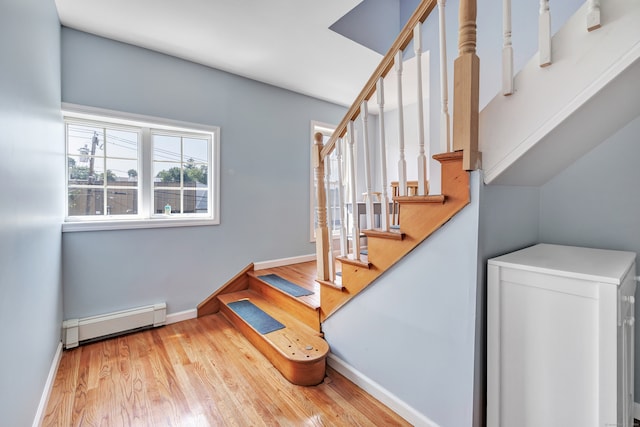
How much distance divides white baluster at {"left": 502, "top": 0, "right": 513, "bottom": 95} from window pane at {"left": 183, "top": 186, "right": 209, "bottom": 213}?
8.93ft

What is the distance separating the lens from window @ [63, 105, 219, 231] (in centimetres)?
238

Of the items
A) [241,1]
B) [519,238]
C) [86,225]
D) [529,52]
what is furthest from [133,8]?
[519,238]

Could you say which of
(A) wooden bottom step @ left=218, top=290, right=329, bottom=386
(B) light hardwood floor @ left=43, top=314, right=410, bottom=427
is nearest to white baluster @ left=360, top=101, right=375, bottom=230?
(A) wooden bottom step @ left=218, top=290, right=329, bottom=386

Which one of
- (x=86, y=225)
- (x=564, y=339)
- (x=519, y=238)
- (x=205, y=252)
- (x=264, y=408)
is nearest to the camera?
(x=564, y=339)

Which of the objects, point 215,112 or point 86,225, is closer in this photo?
point 86,225

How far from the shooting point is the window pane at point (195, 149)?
2.88 metres

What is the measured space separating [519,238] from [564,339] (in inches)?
22.9

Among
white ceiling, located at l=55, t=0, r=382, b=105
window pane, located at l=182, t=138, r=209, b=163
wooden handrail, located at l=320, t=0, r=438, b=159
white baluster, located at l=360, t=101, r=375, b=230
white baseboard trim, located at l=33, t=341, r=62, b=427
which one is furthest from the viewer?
window pane, located at l=182, t=138, r=209, b=163

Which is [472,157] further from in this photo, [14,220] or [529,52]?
[14,220]

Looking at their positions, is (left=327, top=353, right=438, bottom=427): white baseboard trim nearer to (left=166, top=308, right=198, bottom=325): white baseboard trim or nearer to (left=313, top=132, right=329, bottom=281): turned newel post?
(left=313, top=132, right=329, bottom=281): turned newel post

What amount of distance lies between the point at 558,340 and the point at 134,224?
2983 millimetres

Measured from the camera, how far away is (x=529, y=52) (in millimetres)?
1788

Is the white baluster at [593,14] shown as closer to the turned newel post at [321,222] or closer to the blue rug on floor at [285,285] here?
the turned newel post at [321,222]

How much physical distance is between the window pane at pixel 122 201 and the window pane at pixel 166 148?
0.41m
